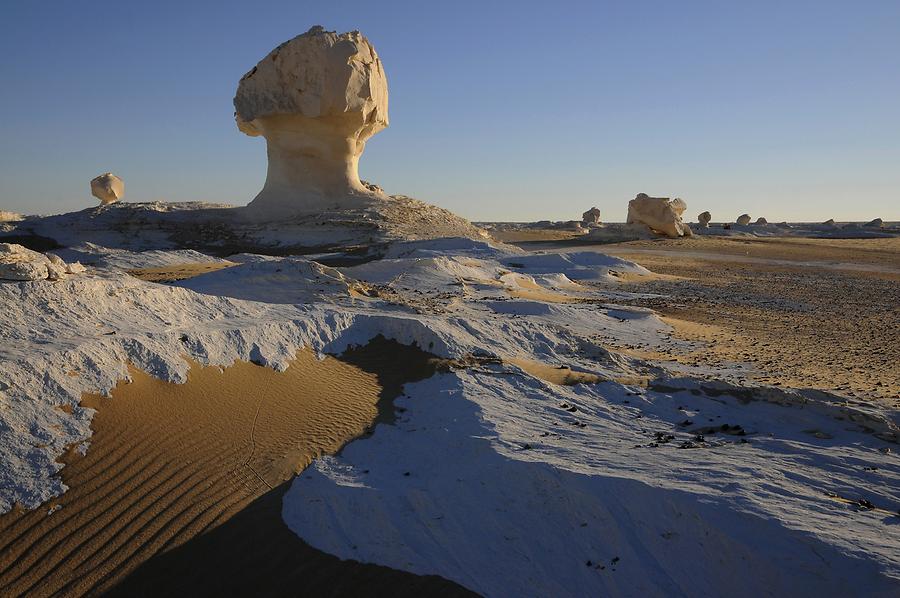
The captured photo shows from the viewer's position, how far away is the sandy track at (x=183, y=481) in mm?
3924

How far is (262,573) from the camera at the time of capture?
399 cm

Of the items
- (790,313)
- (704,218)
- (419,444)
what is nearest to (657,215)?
(704,218)

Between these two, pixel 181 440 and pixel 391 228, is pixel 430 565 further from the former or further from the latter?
pixel 391 228

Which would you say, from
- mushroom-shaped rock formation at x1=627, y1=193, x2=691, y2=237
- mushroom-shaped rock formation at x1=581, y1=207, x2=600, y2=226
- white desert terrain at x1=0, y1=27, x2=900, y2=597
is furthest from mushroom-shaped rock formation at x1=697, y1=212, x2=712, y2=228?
white desert terrain at x1=0, y1=27, x2=900, y2=597

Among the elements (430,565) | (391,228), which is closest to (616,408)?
(430,565)

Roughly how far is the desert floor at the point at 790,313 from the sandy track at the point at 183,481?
5.66m

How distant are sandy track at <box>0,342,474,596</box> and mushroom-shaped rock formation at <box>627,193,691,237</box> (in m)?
33.0

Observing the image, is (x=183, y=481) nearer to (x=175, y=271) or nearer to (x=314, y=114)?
(x=175, y=271)

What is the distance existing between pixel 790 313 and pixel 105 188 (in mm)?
35300

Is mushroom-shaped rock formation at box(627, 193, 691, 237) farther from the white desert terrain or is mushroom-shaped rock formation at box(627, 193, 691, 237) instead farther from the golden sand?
the golden sand

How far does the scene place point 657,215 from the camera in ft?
121

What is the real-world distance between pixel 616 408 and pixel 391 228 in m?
17.6

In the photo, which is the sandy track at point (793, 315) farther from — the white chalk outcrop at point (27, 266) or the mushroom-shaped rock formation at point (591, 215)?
the mushroom-shaped rock formation at point (591, 215)

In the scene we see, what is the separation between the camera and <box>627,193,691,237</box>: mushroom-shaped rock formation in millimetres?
36656
